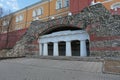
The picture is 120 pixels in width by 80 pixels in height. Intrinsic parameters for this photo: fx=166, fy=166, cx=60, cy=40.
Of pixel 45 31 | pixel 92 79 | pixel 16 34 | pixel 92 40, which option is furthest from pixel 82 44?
pixel 16 34

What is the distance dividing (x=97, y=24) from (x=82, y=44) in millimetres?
3626

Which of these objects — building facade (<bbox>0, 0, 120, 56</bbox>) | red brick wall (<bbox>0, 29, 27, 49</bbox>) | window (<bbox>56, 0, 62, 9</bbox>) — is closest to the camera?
building facade (<bbox>0, 0, 120, 56</bbox>)

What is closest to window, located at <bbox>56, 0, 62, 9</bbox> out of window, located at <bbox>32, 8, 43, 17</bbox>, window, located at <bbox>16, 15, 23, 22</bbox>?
window, located at <bbox>32, 8, 43, 17</bbox>

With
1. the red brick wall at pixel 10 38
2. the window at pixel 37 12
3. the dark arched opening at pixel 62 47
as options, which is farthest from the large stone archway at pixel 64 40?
the window at pixel 37 12

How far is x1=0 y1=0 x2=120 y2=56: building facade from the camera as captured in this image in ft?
68.6

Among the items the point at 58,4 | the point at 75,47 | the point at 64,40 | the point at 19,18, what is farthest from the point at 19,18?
the point at 64,40

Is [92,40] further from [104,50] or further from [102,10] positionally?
[102,10]

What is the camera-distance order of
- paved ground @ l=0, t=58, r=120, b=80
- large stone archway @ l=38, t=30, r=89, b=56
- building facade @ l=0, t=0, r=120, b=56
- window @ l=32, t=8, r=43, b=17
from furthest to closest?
window @ l=32, t=8, r=43, b=17
building facade @ l=0, t=0, r=120, b=56
large stone archway @ l=38, t=30, r=89, b=56
paved ground @ l=0, t=58, r=120, b=80

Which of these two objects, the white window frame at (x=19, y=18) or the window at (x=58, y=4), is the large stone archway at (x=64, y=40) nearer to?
the window at (x=58, y=4)

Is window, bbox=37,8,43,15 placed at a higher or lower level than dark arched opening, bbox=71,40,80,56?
higher

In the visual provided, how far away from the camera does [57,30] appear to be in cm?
2506

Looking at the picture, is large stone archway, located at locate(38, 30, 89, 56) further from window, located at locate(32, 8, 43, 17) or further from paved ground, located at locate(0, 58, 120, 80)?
window, located at locate(32, 8, 43, 17)

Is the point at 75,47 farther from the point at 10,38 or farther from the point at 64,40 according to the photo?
the point at 10,38

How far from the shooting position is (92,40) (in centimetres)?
1756
